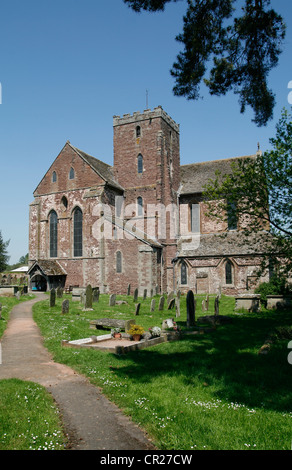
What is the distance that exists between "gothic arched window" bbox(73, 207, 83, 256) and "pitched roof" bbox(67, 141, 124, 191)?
3837 millimetres

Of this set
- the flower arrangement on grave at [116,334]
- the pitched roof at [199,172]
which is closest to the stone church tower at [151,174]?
the pitched roof at [199,172]

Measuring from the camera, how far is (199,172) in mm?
36969

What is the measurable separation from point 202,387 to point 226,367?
1.41 meters

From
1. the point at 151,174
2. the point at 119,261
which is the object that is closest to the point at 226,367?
the point at 119,261

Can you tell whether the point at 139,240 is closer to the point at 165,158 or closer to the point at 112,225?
the point at 112,225

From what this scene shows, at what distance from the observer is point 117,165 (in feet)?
117

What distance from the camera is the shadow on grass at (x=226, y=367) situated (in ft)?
21.5

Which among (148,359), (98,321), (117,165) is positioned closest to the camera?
(148,359)

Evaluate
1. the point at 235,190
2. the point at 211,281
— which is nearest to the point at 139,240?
the point at 211,281

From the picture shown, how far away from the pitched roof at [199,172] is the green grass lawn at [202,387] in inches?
948

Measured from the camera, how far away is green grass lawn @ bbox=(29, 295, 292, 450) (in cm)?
496

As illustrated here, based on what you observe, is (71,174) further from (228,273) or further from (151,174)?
(228,273)

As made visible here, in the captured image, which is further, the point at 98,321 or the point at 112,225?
the point at 112,225

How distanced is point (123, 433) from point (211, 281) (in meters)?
26.3
